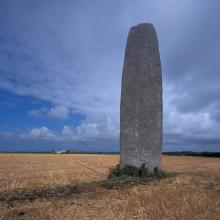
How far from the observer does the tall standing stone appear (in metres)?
13.4

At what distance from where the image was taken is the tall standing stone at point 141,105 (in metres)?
13.4

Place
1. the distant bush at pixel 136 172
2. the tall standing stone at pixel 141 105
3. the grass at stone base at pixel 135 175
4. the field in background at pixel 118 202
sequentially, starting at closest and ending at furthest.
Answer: the field in background at pixel 118 202 < the grass at stone base at pixel 135 175 < the distant bush at pixel 136 172 < the tall standing stone at pixel 141 105

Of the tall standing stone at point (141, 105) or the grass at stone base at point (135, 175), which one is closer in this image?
the grass at stone base at point (135, 175)

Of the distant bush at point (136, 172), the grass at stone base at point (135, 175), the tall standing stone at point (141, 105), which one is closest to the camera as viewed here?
the grass at stone base at point (135, 175)

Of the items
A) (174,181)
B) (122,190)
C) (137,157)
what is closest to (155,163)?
(137,157)

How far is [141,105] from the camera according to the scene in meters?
13.4

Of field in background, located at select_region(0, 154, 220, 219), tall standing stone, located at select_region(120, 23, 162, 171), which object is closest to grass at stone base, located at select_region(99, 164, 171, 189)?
tall standing stone, located at select_region(120, 23, 162, 171)

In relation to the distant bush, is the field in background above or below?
below

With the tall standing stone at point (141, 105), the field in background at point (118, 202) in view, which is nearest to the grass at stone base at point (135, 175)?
the tall standing stone at point (141, 105)

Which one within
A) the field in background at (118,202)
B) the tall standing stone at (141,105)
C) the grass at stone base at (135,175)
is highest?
the tall standing stone at (141,105)

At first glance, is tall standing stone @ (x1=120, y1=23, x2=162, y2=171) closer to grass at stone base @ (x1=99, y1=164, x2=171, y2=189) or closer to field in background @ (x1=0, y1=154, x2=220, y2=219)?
grass at stone base @ (x1=99, y1=164, x2=171, y2=189)

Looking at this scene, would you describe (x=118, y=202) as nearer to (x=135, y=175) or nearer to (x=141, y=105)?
(x=135, y=175)

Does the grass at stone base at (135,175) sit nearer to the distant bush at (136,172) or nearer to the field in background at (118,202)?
the distant bush at (136,172)

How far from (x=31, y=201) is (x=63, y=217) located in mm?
1774
